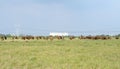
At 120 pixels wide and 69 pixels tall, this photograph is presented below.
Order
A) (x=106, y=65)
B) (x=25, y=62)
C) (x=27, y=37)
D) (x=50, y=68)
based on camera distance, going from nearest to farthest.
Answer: (x=50, y=68) → (x=106, y=65) → (x=25, y=62) → (x=27, y=37)

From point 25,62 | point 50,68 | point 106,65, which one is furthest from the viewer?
point 25,62

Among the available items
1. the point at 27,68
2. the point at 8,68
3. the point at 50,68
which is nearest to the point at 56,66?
the point at 50,68

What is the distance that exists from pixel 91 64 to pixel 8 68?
335cm

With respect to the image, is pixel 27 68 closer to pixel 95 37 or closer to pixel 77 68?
pixel 77 68

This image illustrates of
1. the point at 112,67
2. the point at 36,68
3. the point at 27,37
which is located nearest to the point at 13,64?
the point at 36,68

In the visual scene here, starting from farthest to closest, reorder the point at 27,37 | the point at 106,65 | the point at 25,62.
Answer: the point at 27,37 → the point at 25,62 → the point at 106,65

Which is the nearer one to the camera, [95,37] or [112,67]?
[112,67]

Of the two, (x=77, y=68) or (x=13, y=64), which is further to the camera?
(x=13, y=64)

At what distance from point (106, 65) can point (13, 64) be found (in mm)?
3788

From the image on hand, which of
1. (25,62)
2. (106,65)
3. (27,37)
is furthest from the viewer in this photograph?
(27,37)

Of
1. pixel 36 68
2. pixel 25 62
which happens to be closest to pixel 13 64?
pixel 25 62

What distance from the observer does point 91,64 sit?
11102mm

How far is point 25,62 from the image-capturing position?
11.6m

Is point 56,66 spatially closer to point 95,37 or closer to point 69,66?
point 69,66
